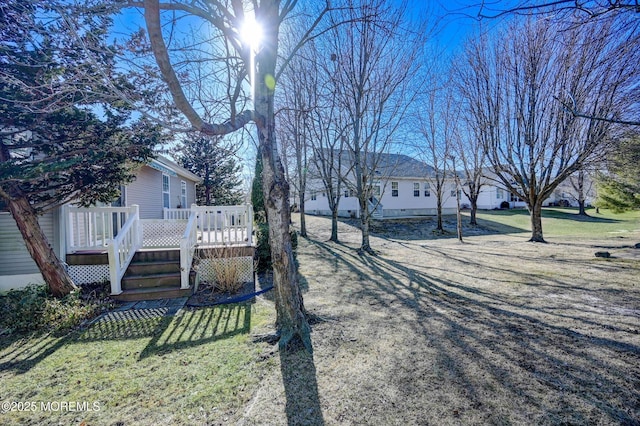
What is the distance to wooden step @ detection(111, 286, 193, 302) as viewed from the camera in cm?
532

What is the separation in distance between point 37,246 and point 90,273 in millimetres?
1244

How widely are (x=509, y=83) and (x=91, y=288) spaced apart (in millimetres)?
15088

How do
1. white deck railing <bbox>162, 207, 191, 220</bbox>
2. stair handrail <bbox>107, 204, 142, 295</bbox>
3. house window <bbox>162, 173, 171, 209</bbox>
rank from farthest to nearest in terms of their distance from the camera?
house window <bbox>162, 173, 171, 209</bbox>, white deck railing <bbox>162, 207, 191, 220</bbox>, stair handrail <bbox>107, 204, 142, 295</bbox>

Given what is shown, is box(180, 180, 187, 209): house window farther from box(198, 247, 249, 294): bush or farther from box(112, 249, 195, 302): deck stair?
box(198, 247, 249, 294): bush

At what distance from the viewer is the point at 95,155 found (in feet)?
16.4

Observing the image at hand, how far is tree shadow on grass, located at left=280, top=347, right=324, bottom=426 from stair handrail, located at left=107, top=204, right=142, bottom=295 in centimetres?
402

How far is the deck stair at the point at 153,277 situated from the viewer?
542 cm

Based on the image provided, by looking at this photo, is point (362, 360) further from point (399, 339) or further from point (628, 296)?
point (628, 296)

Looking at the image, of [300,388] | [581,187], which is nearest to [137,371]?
[300,388]

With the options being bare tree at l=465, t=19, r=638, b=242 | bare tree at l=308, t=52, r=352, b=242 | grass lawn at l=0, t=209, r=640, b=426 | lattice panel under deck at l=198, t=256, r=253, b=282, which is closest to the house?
lattice panel under deck at l=198, t=256, r=253, b=282

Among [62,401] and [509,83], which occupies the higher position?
[509,83]

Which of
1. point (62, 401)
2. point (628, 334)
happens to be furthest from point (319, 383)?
point (628, 334)

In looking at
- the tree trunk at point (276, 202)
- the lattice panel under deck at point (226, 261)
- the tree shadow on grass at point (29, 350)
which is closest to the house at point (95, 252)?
the lattice panel under deck at point (226, 261)

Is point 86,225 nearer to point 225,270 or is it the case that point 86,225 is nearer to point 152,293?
point 152,293
